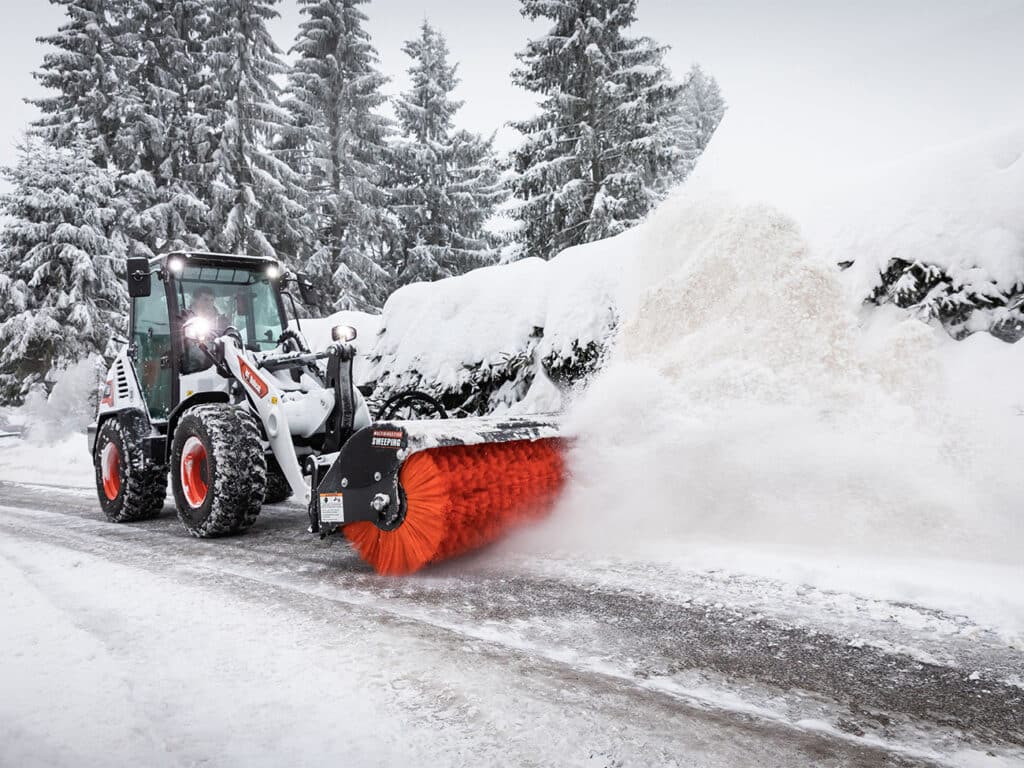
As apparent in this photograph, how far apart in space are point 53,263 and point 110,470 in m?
12.2

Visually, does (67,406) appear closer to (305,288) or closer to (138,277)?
(138,277)

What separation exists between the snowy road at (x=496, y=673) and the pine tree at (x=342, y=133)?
66.7 ft

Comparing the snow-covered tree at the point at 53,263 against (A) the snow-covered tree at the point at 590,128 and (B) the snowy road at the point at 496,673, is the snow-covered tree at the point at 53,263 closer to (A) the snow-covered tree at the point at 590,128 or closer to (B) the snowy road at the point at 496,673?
(A) the snow-covered tree at the point at 590,128

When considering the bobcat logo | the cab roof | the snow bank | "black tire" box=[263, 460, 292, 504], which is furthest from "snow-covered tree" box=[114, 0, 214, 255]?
the snow bank

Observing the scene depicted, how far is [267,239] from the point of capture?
2255cm

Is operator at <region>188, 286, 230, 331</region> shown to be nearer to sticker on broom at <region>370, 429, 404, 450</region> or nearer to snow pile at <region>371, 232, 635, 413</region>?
sticker on broom at <region>370, 429, 404, 450</region>

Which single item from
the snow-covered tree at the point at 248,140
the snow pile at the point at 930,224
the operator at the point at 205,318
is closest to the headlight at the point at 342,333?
the operator at the point at 205,318

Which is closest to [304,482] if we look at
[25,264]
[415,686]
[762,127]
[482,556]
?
[482,556]

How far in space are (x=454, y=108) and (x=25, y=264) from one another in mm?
15124

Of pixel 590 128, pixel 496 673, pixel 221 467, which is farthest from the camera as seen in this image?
pixel 590 128

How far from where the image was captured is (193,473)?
17.6ft

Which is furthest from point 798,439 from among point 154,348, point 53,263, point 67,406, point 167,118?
point 167,118

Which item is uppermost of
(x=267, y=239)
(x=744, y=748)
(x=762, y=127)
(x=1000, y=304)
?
(x=267, y=239)

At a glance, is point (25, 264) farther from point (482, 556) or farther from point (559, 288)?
point (482, 556)
